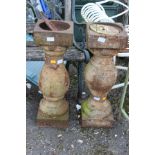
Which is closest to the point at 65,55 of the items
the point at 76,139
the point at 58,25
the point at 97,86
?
the point at 58,25

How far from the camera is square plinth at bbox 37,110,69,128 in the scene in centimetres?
289

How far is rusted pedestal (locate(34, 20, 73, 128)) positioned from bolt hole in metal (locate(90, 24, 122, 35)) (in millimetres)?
190

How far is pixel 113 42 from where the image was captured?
249 centimetres

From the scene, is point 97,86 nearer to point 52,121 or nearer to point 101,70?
point 101,70

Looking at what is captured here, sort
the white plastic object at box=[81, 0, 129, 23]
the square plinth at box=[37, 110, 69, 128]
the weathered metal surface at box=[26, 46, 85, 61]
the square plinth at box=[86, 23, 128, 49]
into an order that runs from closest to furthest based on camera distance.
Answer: the square plinth at box=[86, 23, 128, 49]
the square plinth at box=[37, 110, 69, 128]
the weathered metal surface at box=[26, 46, 85, 61]
the white plastic object at box=[81, 0, 129, 23]

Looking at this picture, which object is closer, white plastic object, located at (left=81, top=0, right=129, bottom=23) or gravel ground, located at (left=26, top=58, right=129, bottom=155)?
gravel ground, located at (left=26, top=58, right=129, bottom=155)

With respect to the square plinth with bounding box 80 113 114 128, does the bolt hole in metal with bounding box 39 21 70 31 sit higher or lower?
higher

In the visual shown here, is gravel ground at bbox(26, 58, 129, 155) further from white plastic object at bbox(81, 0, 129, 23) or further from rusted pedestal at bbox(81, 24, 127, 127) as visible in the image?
white plastic object at bbox(81, 0, 129, 23)

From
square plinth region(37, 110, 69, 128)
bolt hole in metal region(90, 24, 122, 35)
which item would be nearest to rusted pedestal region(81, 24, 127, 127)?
bolt hole in metal region(90, 24, 122, 35)

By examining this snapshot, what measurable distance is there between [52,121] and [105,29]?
913 millimetres

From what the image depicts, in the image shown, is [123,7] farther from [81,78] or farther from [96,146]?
[96,146]

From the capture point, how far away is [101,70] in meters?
2.65
